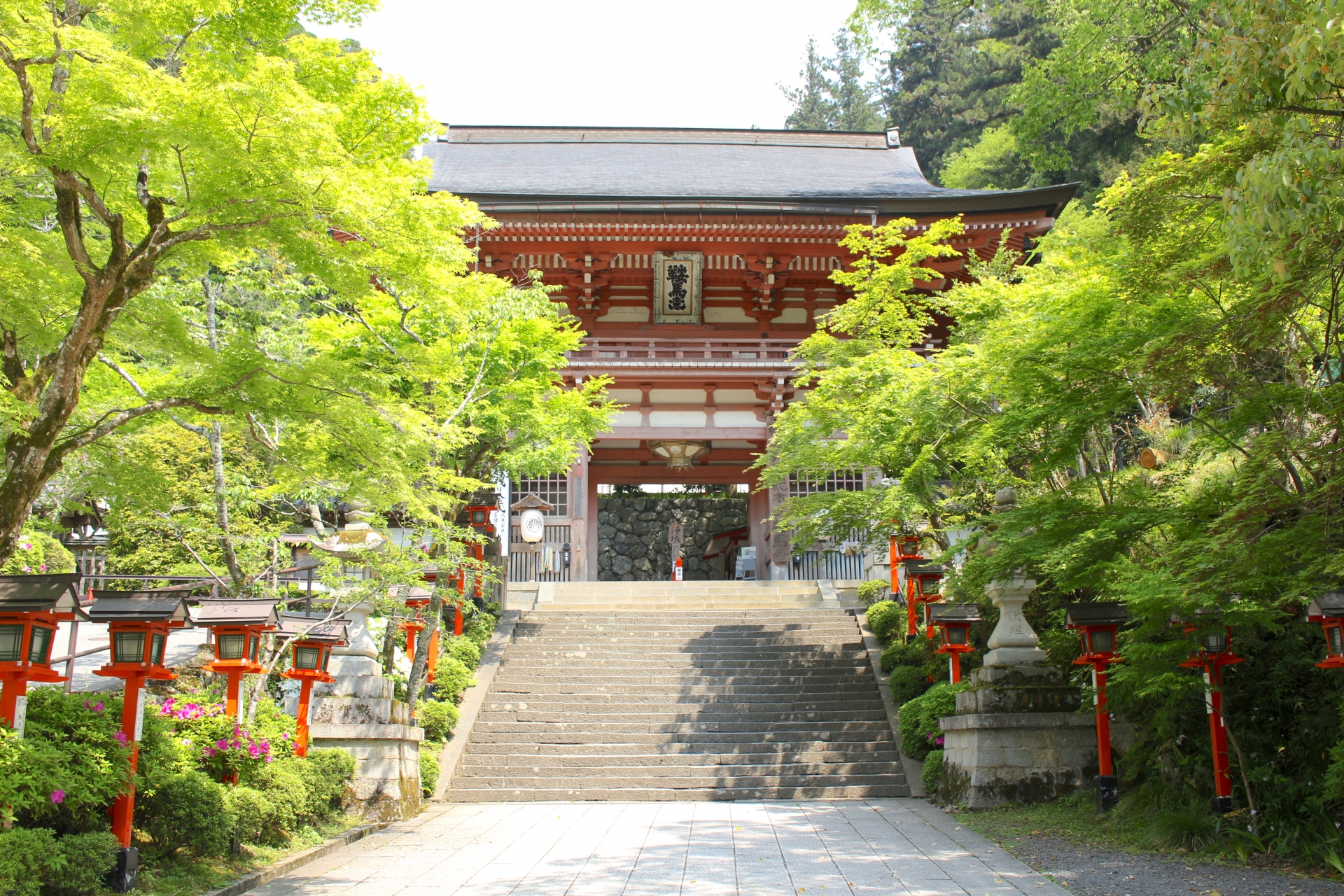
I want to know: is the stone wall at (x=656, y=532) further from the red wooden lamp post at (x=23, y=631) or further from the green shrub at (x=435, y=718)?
the red wooden lamp post at (x=23, y=631)

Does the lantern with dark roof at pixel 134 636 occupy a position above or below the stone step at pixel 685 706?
above

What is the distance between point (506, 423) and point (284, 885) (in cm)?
508

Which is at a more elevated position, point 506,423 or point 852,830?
point 506,423

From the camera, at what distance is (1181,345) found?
212 inches

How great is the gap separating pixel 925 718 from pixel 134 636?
7.54 m

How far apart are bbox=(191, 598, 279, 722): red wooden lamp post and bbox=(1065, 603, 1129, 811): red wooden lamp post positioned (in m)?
6.19

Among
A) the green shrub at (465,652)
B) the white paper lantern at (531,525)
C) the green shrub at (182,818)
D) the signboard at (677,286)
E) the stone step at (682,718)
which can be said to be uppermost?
the signboard at (677,286)

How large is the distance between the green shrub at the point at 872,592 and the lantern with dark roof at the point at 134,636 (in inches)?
406

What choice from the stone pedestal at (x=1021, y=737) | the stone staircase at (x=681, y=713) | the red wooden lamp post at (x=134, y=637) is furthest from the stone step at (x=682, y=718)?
the red wooden lamp post at (x=134, y=637)

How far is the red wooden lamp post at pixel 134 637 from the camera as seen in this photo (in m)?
5.39

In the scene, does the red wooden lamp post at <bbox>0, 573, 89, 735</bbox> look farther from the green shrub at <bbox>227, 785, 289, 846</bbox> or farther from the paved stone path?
the paved stone path

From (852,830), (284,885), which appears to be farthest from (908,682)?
(284,885)

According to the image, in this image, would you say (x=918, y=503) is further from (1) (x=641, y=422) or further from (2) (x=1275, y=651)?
(1) (x=641, y=422)

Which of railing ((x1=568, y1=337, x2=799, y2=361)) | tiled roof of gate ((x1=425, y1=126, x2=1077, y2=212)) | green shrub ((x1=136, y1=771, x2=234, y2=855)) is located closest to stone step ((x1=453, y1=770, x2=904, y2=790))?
green shrub ((x1=136, y1=771, x2=234, y2=855))
